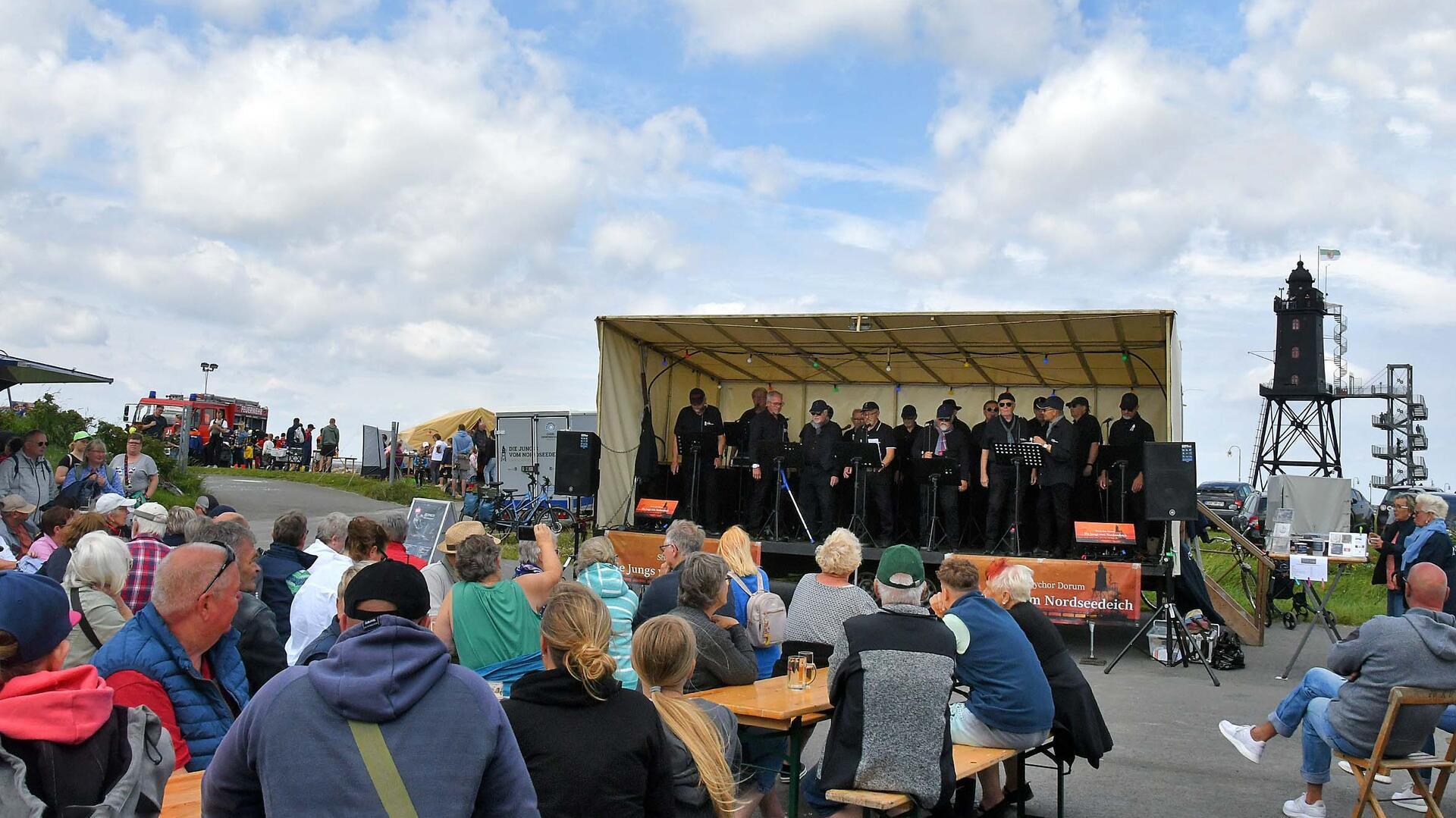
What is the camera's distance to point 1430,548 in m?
8.05

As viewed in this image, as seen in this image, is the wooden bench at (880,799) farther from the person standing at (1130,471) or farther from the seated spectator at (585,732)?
the person standing at (1130,471)

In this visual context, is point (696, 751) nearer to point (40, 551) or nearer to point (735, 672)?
point (735, 672)

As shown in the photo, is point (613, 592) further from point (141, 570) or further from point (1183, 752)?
point (1183, 752)

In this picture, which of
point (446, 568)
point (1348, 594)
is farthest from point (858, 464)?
point (1348, 594)

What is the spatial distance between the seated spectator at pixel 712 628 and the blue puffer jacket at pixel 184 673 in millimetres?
1834

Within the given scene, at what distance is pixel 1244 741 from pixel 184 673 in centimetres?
485

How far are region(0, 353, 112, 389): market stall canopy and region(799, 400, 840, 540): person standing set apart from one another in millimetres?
8433

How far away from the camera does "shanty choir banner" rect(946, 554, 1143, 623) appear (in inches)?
373

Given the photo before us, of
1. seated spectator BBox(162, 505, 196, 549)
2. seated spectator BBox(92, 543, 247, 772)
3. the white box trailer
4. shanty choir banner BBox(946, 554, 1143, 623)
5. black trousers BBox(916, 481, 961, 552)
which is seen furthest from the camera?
the white box trailer

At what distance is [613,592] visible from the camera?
4.90 metres

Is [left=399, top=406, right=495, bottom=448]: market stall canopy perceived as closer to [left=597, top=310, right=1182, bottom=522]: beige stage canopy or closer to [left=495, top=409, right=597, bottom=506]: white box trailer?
[left=495, top=409, right=597, bottom=506]: white box trailer

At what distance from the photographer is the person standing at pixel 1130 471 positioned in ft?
35.1

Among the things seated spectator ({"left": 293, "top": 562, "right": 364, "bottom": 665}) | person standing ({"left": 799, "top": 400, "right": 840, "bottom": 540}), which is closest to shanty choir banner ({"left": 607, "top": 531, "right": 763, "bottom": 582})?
person standing ({"left": 799, "top": 400, "right": 840, "bottom": 540})

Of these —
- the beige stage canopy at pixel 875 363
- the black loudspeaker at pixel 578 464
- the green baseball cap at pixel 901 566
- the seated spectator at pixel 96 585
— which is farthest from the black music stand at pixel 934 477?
the seated spectator at pixel 96 585
